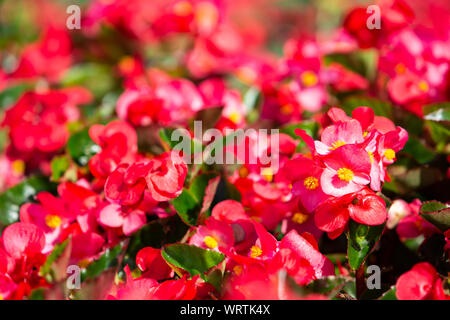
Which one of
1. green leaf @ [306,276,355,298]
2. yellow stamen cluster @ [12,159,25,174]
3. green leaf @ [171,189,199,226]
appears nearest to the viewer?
green leaf @ [306,276,355,298]

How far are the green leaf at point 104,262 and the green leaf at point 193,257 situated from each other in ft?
0.25

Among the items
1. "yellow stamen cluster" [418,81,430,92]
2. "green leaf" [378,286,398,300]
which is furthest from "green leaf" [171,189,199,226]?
"yellow stamen cluster" [418,81,430,92]

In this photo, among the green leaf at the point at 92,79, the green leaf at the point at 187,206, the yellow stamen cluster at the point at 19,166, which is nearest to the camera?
Result: the green leaf at the point at 187,206

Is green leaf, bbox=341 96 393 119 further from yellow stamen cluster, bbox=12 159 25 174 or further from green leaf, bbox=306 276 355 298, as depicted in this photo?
yellow stamen cluster, bbox=12 159 25 174

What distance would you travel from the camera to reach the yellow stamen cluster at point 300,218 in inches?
24.9

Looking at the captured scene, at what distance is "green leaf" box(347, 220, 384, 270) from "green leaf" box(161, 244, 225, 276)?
156 millimetres

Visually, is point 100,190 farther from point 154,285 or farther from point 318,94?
point 318,94

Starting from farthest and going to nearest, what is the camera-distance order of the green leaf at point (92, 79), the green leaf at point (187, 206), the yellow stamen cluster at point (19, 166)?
the green leaf at point (92, 79), the yellow stamen cluster at point (19, 166), the green leaf at point (187, 206)

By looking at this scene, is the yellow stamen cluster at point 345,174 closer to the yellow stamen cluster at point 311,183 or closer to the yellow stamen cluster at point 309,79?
the yellow stamen cluster at point 311,183

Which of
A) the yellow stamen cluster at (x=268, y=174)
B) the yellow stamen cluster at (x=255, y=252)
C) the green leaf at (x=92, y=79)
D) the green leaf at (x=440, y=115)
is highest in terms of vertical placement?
the green leaf at (x=92, y=79)

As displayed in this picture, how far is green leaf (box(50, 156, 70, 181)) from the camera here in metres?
0.78

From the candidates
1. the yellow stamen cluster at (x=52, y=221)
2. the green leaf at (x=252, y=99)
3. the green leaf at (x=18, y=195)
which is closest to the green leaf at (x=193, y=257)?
the yellow stamen cluster at (x=52, y=221)

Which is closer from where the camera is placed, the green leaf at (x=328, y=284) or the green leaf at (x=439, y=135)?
the green leaf at (x=328, y=284)
